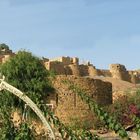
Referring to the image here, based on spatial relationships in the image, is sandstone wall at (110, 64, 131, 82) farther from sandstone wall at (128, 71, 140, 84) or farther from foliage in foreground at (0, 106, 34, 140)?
foliage in foreground at (0, 106, 34, 140)

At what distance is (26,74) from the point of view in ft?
99.7

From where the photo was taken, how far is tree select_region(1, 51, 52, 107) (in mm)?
28561

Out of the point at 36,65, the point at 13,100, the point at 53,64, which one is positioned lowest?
the point at 13,100

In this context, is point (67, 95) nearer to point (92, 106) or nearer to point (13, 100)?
Answer: point (13, 100)

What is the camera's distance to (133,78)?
2601 inches

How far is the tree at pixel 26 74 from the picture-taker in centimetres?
2856

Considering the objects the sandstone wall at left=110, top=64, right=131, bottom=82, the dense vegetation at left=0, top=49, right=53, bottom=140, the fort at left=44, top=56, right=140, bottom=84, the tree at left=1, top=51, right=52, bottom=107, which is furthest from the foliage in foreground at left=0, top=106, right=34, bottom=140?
the sandstone wall at left=110, top=64, right=131, bottom=82

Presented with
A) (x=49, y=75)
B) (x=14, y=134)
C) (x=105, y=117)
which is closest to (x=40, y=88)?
(x=49, y=75)

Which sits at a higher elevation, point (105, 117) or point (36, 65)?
point (36, 65)

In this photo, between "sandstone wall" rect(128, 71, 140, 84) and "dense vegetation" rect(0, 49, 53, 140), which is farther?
"sandstone wall" rect(128, 71, 140, 84)

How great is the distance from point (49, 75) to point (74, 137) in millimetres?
24664

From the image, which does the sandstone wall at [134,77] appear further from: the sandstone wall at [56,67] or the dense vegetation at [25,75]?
the dense vegetation at [25,75]

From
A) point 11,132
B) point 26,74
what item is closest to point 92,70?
point 26,74

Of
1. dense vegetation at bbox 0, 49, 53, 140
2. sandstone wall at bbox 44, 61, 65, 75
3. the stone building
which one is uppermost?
the stone building
